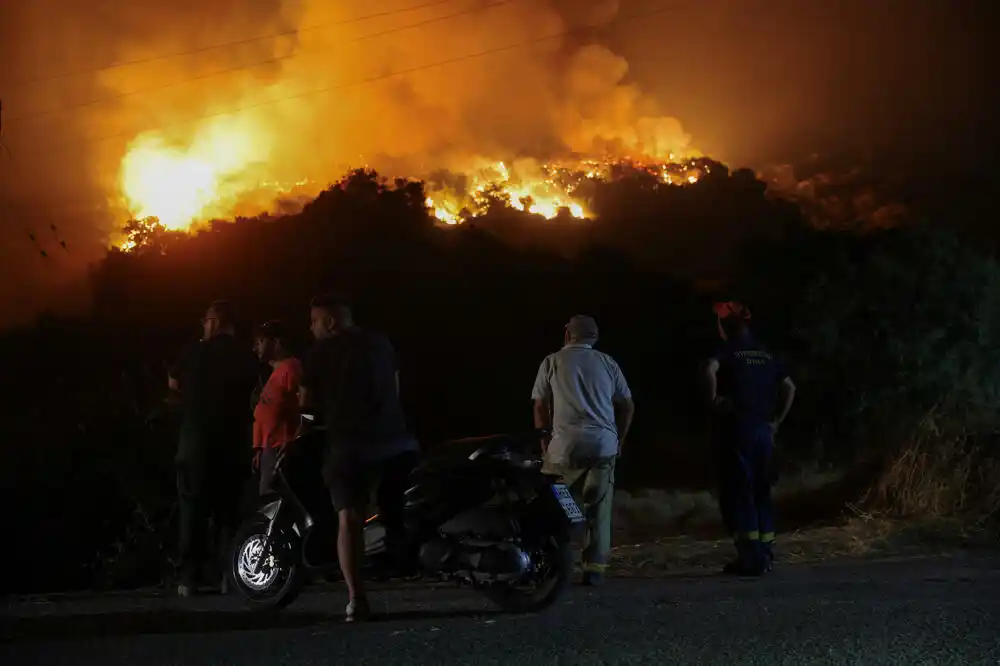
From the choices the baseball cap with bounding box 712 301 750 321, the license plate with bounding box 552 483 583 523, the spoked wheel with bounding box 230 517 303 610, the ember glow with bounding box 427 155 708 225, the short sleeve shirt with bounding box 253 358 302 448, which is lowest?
the spoked wheel with bounding box 230 517 303 610

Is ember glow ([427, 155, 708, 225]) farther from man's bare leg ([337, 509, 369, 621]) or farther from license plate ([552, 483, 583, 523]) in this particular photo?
man's bare leg ([337, 509, 369, 621])

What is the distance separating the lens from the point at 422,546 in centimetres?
691

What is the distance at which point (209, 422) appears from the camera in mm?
8352

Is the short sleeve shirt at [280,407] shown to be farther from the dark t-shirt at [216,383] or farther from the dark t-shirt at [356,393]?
the dark t-shirt at [356,393]

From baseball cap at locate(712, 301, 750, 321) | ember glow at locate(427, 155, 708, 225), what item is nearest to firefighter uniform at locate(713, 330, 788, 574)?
baseball cap at locate(712, 301, 750, 321)

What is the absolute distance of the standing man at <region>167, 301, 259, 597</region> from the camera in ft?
27.3

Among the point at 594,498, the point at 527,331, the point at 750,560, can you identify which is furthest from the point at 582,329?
the point at 527,331

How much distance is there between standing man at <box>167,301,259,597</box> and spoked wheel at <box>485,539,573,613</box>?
244 cm

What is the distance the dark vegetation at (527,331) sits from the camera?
42.0ft

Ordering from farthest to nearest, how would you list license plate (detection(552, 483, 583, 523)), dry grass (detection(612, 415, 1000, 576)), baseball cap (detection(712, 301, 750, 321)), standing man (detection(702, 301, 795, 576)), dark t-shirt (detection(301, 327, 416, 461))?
dry grass (detection(612, 415, 1000, 576)) < baseball cap (detection(712, 301, 750, 321)) < standing man (detection(702, 301, 795, 576)) < license plate (detection(552, 483, 583, 523)) < dark t-shirt (detection(301, 327, 416, 461))

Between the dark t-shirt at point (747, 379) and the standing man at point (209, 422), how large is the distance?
3174mm

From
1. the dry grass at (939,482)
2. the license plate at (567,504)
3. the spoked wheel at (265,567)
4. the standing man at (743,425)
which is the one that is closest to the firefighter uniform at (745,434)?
the standing man at (743,425)

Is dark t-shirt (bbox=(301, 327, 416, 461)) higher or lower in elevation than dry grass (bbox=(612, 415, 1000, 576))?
higher

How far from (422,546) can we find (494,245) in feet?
71.3
